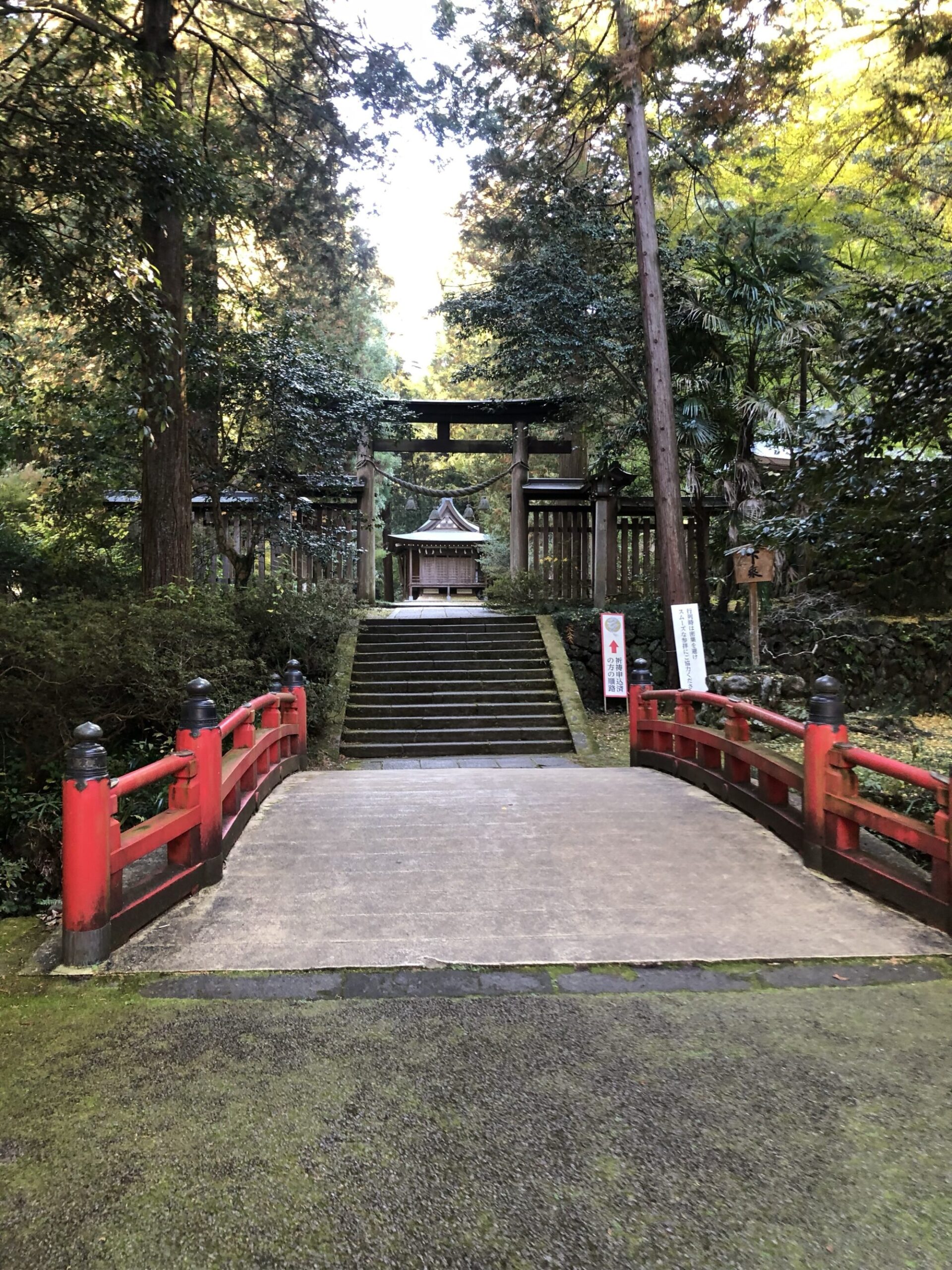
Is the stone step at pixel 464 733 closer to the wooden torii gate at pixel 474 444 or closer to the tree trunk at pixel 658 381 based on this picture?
the tree trunk at pixel 658 381

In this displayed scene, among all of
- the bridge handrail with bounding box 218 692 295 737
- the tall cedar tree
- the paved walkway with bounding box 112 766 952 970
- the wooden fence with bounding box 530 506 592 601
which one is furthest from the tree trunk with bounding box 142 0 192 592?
the wooden fence with bounding box 530 506 592 601

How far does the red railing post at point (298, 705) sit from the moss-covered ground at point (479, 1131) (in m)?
4.42

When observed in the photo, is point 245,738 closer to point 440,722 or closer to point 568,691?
point 440,722

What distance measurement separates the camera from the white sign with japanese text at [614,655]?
434 inches

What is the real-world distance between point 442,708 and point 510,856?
6010 millimetres

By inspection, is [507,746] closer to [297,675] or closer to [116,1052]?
[297,675]

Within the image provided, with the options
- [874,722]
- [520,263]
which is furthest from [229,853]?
[520,263]

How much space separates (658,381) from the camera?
1028cm

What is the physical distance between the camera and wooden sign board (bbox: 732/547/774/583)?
933 cm

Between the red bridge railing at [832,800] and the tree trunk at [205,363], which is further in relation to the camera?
the tree trunk at [205,363]

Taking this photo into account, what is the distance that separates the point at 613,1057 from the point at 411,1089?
647mm

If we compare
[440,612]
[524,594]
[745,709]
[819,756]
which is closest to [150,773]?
[819,756]

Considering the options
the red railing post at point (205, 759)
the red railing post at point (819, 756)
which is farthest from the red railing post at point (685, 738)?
the red railing post at point (205, 759)

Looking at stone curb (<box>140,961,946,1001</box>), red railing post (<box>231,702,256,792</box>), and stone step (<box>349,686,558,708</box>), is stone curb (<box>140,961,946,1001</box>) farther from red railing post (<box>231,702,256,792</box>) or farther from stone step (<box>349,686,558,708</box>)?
stone step (<box>349,686,558,708</box>)
